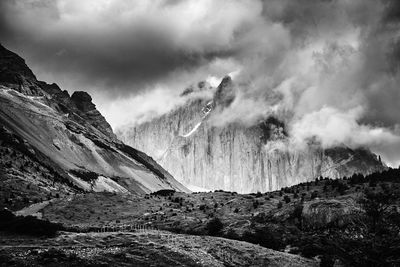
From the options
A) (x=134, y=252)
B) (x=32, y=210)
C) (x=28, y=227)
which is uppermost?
(x=32, y=210)

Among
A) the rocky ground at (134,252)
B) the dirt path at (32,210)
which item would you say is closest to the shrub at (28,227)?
the rocky ground at (134,252)

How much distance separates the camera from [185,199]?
4360 inches

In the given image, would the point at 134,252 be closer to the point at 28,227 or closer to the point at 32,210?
the point at 28,227

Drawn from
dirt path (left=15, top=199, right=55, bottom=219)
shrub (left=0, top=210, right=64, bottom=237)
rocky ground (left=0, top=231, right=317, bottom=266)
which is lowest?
rocky ground (left=0, top=231, right=317, bottom=266)

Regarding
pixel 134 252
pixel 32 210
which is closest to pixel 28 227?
pixel 134 252

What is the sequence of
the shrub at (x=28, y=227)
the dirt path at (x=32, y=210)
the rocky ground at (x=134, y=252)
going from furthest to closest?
the dirt path at (x=32, y=210), the shrub at (x=28, y=227), the rocky ground at (x=134, y=252)

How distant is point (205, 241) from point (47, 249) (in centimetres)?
1824

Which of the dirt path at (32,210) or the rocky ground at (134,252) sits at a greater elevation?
the dirt path at (32,210)

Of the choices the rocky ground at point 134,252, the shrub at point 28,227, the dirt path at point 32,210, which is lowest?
the rocky ground at point 134,252

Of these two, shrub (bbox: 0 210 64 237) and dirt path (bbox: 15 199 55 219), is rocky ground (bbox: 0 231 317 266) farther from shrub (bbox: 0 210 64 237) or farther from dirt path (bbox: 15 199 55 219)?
dirt path (bbox: 15 199 55 219)

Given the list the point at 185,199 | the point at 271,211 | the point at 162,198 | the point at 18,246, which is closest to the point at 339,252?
the point at 18,246

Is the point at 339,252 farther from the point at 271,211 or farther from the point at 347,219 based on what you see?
the point at 271,211

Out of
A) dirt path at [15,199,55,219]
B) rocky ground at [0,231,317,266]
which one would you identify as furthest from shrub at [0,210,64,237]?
dirt path at [15,199,55,219]

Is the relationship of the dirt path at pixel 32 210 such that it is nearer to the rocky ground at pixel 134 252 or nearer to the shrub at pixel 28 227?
the shrub at pixel 28 227
